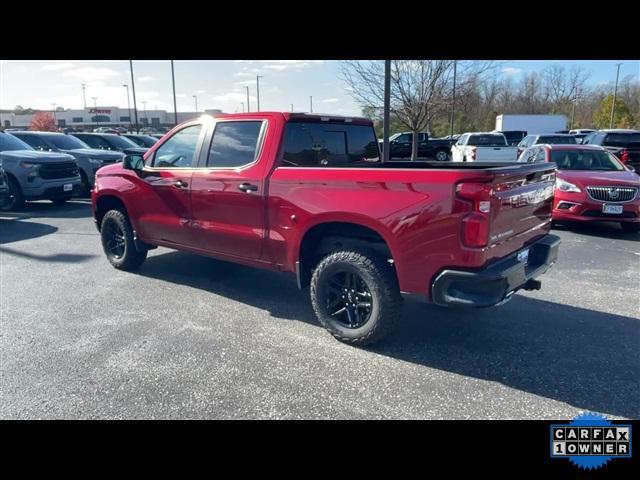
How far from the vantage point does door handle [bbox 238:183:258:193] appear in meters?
4.25

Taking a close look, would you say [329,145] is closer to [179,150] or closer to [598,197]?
[179,150]

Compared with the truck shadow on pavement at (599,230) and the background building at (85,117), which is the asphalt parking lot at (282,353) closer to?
the truck shadow on pavement at (599,230)

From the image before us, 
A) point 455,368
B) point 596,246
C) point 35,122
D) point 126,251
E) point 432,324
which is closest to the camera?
point 455,368

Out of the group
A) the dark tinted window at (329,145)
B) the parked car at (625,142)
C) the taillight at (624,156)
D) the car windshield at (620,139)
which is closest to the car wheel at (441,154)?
the parked car at (625,142)

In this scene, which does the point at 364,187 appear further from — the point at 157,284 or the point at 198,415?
the point at 157,284

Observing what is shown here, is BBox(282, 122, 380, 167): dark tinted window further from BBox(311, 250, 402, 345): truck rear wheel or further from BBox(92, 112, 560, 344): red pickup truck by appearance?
BBox(311, 250, 402, 345): truck rear wheel

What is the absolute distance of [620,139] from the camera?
13.6m

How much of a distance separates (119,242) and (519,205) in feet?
16.4

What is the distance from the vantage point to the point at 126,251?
5.86 meters

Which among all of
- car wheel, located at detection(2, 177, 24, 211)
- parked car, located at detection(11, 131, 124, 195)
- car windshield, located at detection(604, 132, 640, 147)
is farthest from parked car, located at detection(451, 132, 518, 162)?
car wheel, located at detection(2, 177, 24, 211)

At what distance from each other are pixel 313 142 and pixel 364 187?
127cm

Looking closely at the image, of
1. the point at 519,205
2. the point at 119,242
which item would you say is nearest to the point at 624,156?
the point at 519,205

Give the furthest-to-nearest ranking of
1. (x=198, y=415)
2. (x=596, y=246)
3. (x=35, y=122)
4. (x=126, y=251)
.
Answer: (x=35, y=122) → (x=596, y=246) → (x=126, y=251) → (x=198, y=415)
